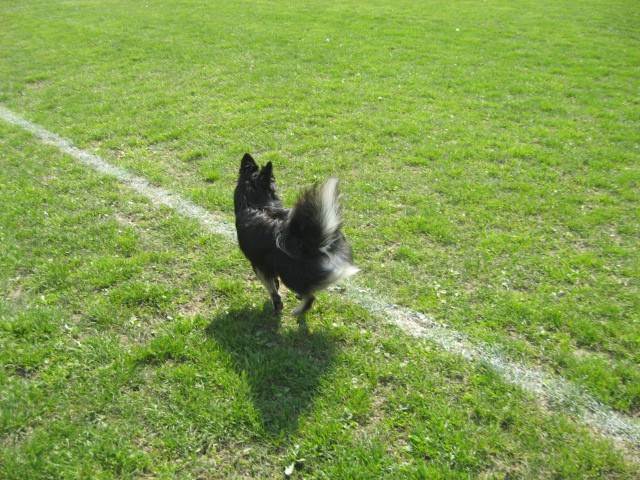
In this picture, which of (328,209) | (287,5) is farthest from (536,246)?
(287,5)

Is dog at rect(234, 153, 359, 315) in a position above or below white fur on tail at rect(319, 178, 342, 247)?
below

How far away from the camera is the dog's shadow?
3.45 metres

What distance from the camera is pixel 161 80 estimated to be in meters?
10.8

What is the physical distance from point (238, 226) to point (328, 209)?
1.33 meters

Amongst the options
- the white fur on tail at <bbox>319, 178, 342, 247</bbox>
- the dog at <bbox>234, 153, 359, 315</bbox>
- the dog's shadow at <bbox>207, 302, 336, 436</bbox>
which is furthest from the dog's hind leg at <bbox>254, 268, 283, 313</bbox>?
the white fur on tail at <bbox>319, 178, 342, 247</bbox>

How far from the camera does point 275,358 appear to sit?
3834mm

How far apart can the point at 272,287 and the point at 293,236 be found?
2.70 feet

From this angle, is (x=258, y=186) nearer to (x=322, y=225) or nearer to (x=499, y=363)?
(x=322, y=225)

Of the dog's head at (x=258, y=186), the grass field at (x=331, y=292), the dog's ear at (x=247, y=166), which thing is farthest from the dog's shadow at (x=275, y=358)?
the dog's ear at (x=247, y=166)

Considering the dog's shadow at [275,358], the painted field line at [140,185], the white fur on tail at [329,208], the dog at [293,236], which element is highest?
the white fur on tail at [329,208]

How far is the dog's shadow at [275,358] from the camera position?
345 cm

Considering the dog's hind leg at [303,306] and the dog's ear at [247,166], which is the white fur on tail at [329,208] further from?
the dog's ear at [247,166]

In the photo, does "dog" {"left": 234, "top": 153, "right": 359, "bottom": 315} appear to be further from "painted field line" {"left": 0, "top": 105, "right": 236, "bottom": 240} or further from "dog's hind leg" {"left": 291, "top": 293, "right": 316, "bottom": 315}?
"painted field line" {"left": 0, "top": 105, "right": 236, "bottom": 240}

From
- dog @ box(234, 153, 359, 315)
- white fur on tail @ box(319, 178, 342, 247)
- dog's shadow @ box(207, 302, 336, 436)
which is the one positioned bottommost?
dog's shadow @ box(207, 302, 336, 436)
